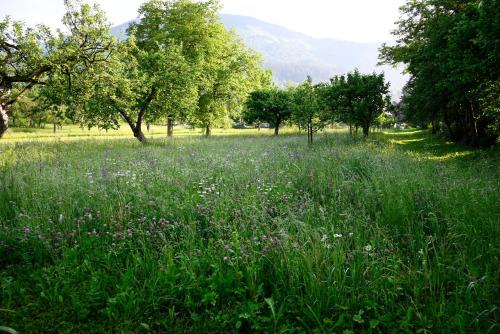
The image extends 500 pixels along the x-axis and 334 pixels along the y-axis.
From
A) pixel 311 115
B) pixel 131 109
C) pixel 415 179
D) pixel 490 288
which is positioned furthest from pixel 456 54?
pixel 131 109

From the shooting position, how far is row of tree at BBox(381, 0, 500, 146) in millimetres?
13836

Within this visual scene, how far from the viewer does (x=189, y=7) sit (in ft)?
112

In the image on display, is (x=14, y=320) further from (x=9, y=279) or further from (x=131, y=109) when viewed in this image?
(x=131, y=109)

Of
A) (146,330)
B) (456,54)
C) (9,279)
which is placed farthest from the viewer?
(456,54)

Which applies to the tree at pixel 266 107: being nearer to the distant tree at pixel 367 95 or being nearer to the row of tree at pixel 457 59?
the row of tree at pixel 457 59

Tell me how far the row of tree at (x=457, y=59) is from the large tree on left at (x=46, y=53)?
17.5 m

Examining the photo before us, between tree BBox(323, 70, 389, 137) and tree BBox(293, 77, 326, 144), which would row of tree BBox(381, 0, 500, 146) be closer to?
tree BBox(323, 70, 389, 137)

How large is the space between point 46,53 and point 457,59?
22025 mm

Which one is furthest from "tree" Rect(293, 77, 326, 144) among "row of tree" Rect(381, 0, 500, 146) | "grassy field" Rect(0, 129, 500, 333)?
"grassy field" Rect(0, 129, 500, 333)

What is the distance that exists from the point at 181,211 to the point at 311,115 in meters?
19.3

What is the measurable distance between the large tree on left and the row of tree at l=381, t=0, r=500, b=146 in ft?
57.3

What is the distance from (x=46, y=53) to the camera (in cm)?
1616

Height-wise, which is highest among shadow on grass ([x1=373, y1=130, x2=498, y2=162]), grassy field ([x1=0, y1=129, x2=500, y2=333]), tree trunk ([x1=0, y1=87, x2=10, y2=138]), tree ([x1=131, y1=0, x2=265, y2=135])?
tree ([x1=131, y1=0, x2=265, y2=135])

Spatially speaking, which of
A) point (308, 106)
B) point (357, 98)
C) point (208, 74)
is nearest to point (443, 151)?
point (357, 98)
